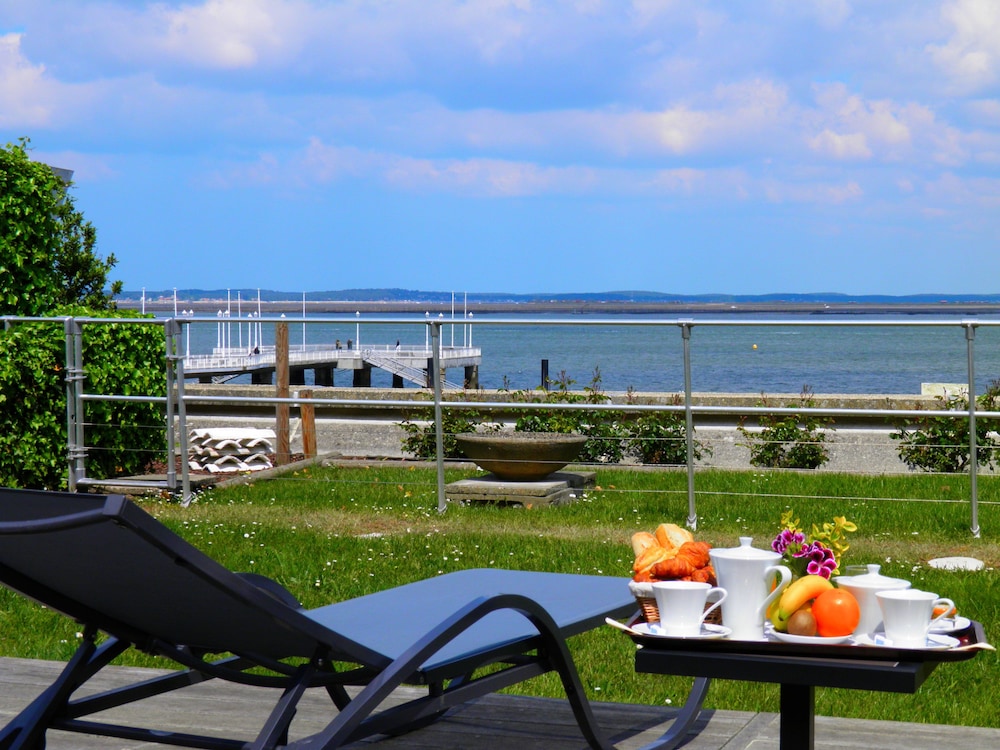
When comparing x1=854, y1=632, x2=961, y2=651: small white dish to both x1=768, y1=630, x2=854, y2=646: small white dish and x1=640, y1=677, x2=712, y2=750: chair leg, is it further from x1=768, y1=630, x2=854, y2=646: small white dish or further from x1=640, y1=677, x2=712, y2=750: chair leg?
x1=640, y1=677, x2=712, y2=750: chair leg

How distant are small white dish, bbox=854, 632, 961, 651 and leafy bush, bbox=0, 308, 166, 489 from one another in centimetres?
666

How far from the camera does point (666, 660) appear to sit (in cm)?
189

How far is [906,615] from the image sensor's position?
1.83 meters

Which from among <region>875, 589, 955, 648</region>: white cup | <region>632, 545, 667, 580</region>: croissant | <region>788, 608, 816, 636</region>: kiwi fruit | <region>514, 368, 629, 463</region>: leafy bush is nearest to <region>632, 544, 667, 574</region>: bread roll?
<region>632, 545, 667, 580</region>: croissant

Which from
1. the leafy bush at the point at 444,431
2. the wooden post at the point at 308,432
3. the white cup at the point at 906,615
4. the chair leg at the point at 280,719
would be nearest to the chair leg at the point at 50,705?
the chair leg at the point at 280,719

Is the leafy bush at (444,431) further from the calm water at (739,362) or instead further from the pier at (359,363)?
the pier at (359,363)

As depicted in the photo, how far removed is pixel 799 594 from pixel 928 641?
0.21 meters

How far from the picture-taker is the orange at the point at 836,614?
1.85m

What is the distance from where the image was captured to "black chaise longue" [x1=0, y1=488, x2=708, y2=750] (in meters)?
1.93

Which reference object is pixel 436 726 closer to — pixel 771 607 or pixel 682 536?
pixel 682 536

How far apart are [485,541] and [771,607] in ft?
13.4

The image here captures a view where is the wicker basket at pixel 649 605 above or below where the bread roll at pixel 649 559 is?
below

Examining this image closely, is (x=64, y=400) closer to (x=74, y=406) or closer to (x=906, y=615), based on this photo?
(x=74, y=406)

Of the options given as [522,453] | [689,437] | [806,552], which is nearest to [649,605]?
[806,552]
